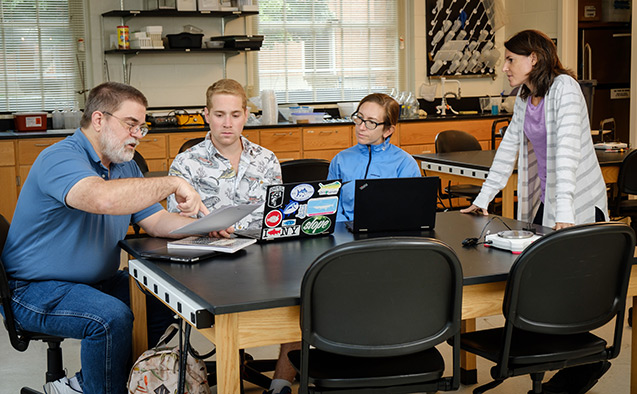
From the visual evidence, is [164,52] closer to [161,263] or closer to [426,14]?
[426,14]

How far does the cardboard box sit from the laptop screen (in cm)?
620

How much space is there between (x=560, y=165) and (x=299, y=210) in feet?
3.78

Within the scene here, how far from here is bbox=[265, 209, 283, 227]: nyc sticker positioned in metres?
2.57

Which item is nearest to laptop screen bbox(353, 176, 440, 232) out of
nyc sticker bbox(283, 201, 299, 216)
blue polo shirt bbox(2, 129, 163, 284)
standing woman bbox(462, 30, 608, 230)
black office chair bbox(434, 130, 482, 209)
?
nyc sticker bbox(283, 201, 299, 216)

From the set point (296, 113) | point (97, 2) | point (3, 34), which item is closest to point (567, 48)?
point (296, 113)

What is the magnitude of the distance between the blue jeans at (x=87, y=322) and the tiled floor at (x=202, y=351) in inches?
32.5

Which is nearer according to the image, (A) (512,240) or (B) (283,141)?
(A) (512,240)

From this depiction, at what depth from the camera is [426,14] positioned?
27.2 ft

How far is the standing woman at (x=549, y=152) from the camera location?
3.04 meters

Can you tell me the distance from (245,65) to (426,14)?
2.12m

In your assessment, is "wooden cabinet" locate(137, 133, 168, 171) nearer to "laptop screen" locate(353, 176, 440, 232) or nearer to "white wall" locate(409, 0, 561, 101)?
"white wall" locate(409, 0, 561, 101)

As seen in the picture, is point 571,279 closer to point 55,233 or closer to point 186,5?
point 55,233

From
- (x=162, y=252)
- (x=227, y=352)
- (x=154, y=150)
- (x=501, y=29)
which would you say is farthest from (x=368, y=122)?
(x=501, y=29)

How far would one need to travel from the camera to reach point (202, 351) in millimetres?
3760
